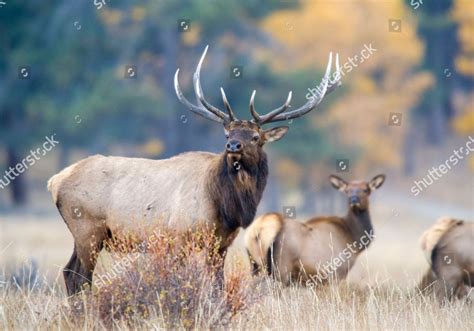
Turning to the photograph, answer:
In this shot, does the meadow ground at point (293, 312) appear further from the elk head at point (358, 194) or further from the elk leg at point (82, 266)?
the elk head at point (358, 194)

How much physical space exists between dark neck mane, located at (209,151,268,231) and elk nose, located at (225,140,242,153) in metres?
0.37

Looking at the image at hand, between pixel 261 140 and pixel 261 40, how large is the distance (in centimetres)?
2665

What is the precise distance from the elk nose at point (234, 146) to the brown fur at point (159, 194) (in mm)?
98

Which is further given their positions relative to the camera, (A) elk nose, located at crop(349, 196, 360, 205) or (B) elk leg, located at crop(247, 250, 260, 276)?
(A) elk nose, located at crop(349, 196, 360, 205)

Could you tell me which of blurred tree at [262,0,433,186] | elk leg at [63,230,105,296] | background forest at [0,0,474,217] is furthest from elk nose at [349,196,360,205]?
blurred tree at [262,0,433,186]

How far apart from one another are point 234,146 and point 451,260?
10.6 feet

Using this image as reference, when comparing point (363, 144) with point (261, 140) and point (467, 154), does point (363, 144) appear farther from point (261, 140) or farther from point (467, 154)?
point (261, 140)

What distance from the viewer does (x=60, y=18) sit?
3525cm

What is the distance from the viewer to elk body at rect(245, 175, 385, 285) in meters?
11.7

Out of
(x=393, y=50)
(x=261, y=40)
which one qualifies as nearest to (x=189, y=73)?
(x=261, y=40)

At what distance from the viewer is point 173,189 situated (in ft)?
32.9

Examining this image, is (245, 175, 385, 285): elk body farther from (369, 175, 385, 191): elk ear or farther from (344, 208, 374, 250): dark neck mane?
(369, 175, 385, 191): elk ear

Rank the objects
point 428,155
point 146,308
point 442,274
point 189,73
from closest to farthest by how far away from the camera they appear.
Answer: point 146,308
point 442,274
point 189,73
point 428,155

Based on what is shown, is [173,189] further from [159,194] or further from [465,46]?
[465,46]
